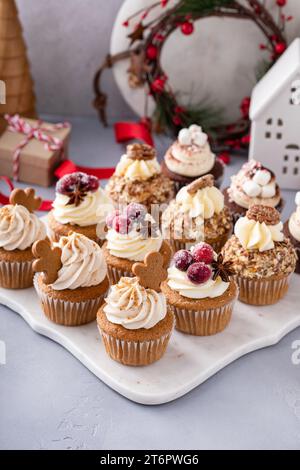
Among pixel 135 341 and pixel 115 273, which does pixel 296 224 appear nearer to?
pixel 115 273

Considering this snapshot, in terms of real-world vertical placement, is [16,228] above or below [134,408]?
above

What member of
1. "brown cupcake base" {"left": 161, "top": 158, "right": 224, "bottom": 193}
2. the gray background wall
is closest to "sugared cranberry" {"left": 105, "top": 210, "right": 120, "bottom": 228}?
"brown cupcake base" {"left": 161, "top": 158, "right": 224, "bottom": 193}

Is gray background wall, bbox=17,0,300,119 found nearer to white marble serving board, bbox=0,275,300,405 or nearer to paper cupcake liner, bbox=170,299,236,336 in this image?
white marble serving board, bbox=0,275,300,405

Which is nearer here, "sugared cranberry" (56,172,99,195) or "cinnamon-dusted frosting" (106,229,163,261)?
"cinnamon-dusted frosting" (106,229,163,261)

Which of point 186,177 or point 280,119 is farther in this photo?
point 280,119

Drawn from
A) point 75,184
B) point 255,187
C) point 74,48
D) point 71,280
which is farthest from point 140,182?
point 74,48
